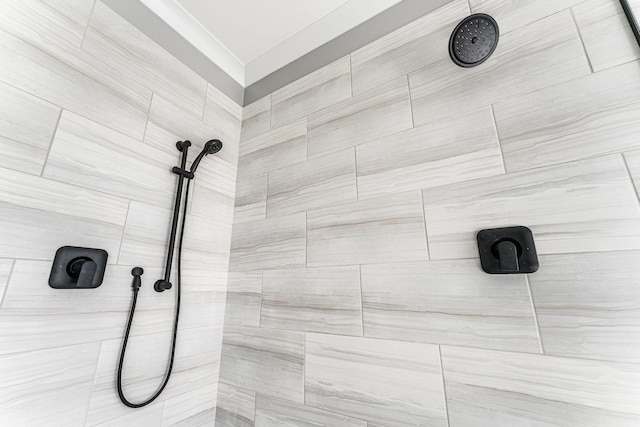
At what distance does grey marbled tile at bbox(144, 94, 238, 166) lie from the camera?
3.52 feet

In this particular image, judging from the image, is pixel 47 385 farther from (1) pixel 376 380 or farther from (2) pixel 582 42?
(2) pixel 582 42

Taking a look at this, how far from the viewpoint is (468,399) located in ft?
2.30

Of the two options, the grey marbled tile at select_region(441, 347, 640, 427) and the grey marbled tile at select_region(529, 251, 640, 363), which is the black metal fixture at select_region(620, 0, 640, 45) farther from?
the grey marbled tile at select_region(441, 347, 640, 427)

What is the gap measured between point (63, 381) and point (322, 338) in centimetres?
73

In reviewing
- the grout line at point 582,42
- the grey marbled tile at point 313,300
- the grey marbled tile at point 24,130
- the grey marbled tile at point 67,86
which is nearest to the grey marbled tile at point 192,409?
the grey marbled tile at point 313,300

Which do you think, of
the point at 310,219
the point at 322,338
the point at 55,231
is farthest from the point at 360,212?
the point at 55,231

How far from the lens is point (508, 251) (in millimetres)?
686

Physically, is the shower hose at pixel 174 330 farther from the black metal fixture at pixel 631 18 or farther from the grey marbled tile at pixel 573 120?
the black metal fixture at pixel 631 18

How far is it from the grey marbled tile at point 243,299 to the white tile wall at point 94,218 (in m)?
0.04

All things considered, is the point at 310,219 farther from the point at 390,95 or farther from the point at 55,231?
the point at 55,231

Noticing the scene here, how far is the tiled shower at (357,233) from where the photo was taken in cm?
65

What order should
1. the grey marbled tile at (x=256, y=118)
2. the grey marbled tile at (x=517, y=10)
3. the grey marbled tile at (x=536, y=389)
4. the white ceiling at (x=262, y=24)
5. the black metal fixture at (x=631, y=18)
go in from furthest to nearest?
the grey marbled tile at (x=256, y=118)
the white ceiling at (x=262, y=24)
the grey marbled tile at (x=517, y=10)
the black metal fixture at (x=631, y=18)
the grey marbled tile at (x=536, y=389)

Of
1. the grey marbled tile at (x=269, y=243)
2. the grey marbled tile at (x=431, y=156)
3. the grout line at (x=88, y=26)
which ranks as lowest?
the grey marbled tile at (x=269, y=243)

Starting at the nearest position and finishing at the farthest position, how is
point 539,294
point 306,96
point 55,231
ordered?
point 539,294
point 55,231
point 306,96
